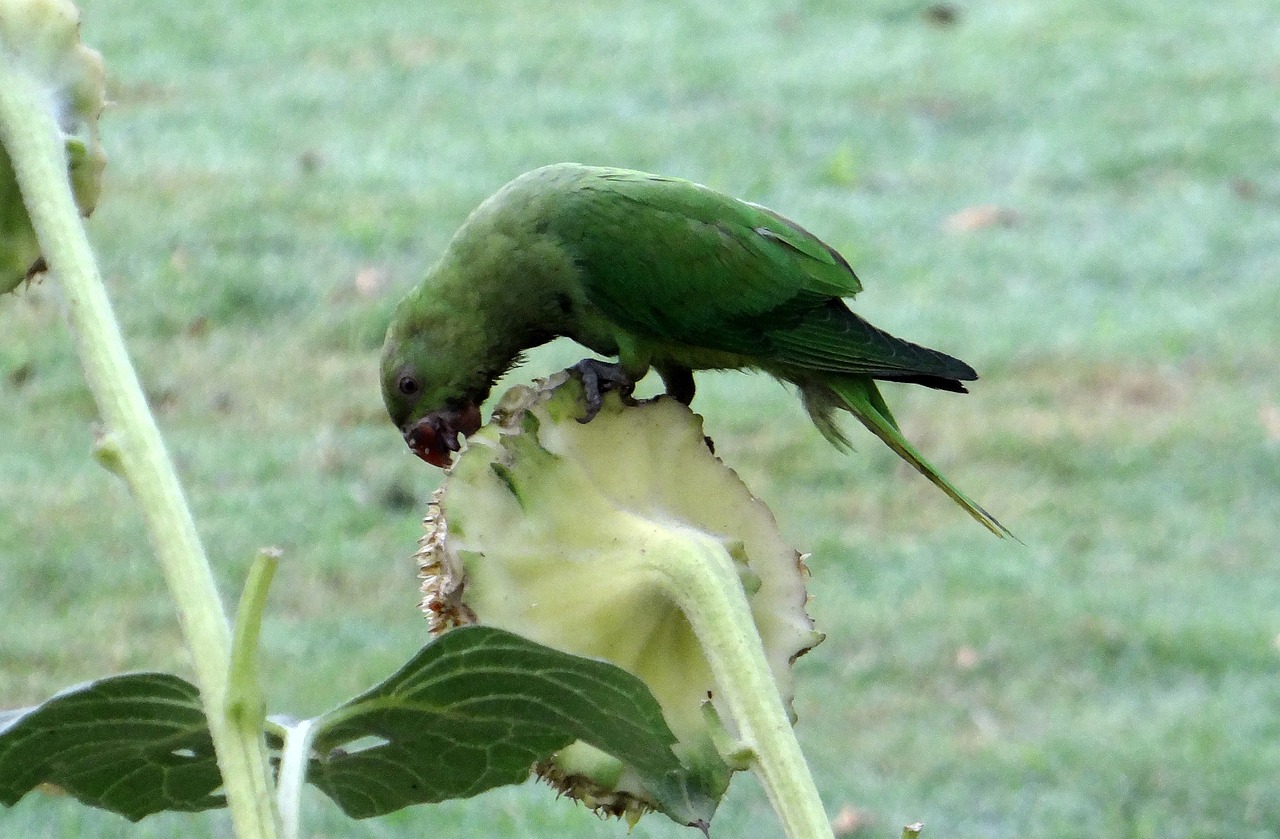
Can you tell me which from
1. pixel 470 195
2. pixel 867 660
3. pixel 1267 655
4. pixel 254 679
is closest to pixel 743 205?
pixel 254 679

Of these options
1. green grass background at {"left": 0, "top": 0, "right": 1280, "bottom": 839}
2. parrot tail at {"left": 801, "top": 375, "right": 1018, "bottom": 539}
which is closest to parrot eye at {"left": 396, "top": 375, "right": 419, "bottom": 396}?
parrot tail at {"left": 801, "top": 375, "right": 1018, "bottom": 539}

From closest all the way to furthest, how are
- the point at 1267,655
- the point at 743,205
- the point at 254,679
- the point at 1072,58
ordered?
1. the point at 254,679
2. the point at 743,205
3. the point at 1267,655
4. the point at 1072,58

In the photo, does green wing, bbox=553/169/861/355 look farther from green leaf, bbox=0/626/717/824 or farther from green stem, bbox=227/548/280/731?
green stem, bbox=227/548/280/731

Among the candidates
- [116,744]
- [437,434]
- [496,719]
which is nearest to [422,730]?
[496,719]

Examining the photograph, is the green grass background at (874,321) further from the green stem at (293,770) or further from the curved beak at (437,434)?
the green stem at (293,770)

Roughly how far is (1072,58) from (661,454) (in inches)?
339

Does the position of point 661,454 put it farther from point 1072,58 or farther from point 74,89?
point 1072,58

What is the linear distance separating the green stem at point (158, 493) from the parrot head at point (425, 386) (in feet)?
4.00

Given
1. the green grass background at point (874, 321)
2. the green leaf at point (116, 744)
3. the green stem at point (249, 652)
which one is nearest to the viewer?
the green stem at point (249, 652)

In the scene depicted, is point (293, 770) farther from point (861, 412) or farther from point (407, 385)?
point (861, 412)

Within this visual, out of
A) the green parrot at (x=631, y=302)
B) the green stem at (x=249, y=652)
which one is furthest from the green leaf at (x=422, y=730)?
the green parrot at (x=631, y=302)

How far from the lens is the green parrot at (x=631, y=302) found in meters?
2.04

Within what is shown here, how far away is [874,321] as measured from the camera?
244 inches

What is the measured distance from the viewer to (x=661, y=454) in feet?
3.53
